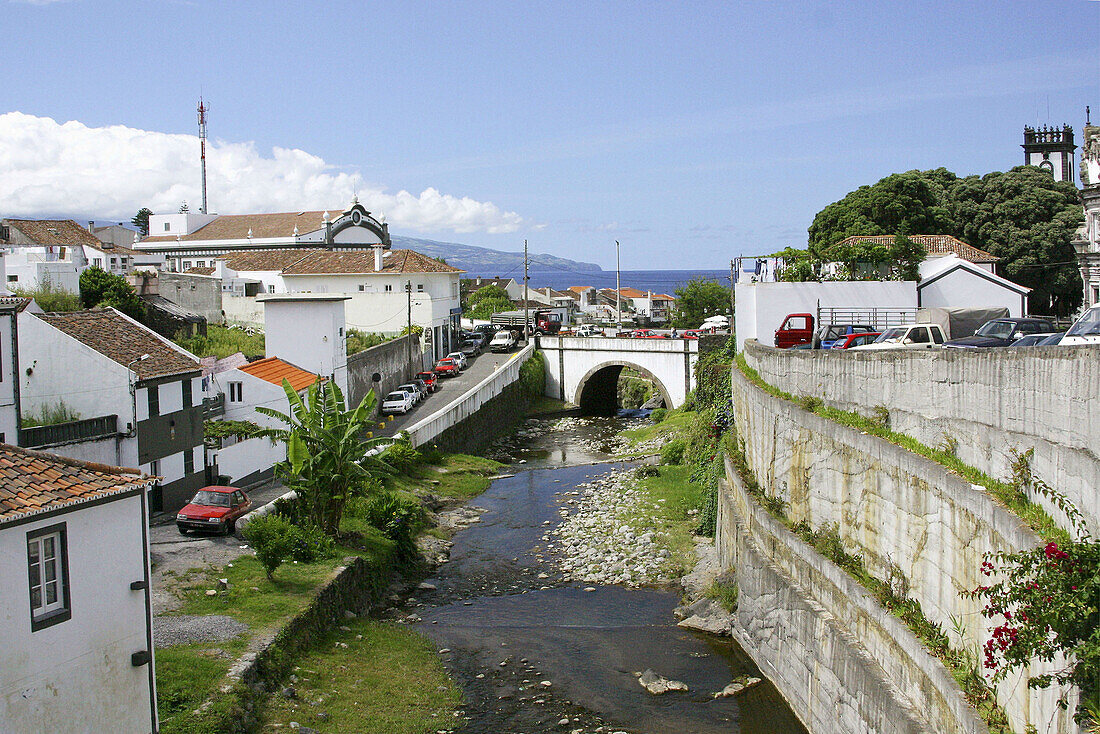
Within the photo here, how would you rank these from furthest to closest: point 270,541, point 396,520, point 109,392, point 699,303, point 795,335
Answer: point 699,303 < point 795,335 < point 396,520 < point 109,392 < point 270,541

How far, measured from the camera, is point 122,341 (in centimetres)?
2745

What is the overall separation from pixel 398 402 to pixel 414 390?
303 centimetres

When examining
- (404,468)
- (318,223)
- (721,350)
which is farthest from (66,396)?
(318,223)

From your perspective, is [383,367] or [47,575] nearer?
[47,575]

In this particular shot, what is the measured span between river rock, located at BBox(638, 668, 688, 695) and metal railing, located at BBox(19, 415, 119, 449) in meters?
14.8

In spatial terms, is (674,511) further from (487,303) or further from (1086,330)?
(487,303)

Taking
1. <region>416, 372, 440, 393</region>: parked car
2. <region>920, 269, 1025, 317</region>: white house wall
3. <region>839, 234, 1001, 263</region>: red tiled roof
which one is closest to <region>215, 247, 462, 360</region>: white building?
<region>416, 372, 440, 393</region>: parked car

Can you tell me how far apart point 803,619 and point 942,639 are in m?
4.57

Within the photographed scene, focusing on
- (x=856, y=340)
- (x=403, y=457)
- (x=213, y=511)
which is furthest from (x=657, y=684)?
(x=403, y=457)

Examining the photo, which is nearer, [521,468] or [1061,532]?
[1061,532]

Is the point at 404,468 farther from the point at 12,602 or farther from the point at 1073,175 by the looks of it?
the point at 1073,175

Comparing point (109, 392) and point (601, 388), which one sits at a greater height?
point (109, 392)

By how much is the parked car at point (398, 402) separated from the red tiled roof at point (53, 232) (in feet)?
79.6

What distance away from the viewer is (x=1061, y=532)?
10219 mm
